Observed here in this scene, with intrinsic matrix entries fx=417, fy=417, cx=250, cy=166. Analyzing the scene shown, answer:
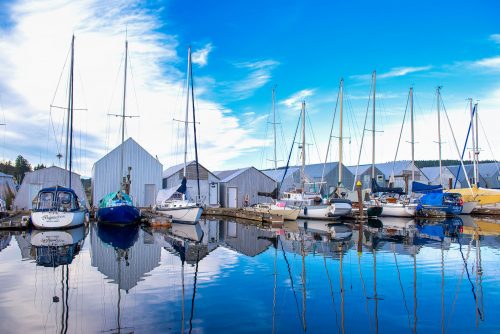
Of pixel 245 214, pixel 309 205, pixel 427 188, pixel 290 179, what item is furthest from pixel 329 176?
pixel 245 214

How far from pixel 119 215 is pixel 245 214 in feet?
40.5

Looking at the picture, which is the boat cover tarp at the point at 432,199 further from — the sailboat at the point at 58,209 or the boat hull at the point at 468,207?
the sailboat at the point at 58,209

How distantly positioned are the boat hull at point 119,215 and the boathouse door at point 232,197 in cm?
1662

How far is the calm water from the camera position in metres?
9.57

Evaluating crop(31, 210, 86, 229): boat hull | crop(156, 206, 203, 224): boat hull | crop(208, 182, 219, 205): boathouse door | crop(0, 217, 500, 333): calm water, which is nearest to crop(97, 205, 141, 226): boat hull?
crop(156, 206, 203, 224): boat hull

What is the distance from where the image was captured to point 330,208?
36844 mm

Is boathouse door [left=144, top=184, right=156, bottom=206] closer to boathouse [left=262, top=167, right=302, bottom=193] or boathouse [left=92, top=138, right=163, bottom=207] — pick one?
boathouse [left=92, top=138, right=163, bottom=207]

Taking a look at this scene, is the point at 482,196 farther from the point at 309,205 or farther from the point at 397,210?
the point at 309,205

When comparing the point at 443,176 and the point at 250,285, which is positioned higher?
the point at 443,176

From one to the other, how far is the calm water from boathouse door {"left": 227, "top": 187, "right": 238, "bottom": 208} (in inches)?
964

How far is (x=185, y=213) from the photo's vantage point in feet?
109

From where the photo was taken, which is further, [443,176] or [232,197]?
[443,176]

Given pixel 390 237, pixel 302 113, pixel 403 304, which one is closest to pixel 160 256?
pixel 403 304

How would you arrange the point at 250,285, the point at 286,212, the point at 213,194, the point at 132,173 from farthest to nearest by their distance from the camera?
the point at 213,194
the point at 132,173
the point at 286,212
the point at 250,285
